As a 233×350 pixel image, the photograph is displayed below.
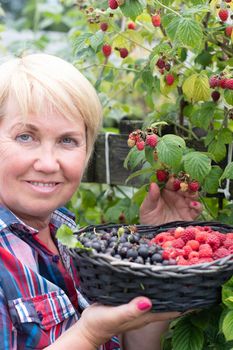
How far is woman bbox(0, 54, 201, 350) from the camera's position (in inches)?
62.4

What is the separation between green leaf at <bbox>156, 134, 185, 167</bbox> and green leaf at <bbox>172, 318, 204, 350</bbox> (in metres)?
0.41

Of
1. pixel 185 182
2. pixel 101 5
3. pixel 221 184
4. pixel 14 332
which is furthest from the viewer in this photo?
pixel 101 5

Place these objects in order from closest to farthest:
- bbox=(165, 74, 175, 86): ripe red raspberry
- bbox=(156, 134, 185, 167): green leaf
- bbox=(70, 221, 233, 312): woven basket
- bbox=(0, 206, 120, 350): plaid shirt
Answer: bbox=(70, 221, 233, 312): woven basket
bbox=(0, 206, 120, 350): plaid shirt
bbox=(156, 134, 185, 167): green leaf
bbox=(165, 74, 175, 86): ripe red raspberry

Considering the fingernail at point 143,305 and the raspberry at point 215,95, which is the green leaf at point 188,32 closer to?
the raspberry at point 215,95

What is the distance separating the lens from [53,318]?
1667mm

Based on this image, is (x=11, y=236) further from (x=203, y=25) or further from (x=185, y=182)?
(x=203, y=25)

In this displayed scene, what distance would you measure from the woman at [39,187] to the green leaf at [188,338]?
0.45ft

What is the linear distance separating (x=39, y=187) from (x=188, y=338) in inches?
19.8

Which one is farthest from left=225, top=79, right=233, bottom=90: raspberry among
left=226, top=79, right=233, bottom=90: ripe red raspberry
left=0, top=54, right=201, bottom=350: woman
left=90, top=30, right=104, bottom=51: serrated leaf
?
left=90, top=30, right=104, bottom=51: serrated leaf

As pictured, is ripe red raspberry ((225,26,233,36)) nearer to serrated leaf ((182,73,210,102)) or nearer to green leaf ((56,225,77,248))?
serrated leaf ((182,73,210,102))

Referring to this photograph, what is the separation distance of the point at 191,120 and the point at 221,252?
2.40 feet

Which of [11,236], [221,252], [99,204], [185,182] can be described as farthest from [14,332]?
[99,204]

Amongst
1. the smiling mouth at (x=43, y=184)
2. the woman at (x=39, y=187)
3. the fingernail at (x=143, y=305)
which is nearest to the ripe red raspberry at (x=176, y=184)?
the woman at (x=39, y=187)

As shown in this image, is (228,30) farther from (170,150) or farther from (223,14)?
(170,150)
